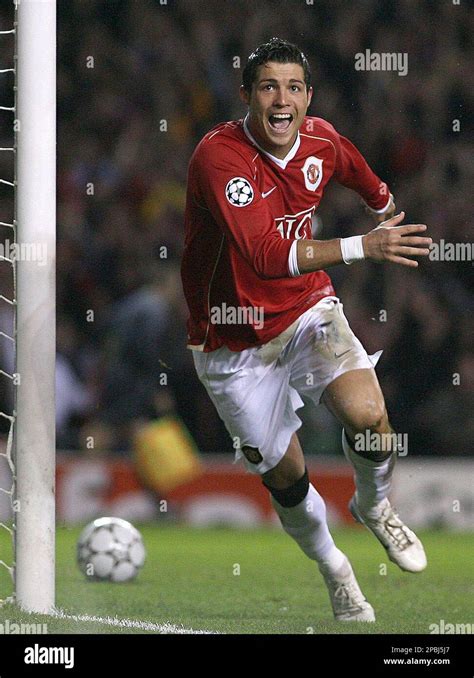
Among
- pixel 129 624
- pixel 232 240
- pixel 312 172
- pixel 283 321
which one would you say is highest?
pixel 312 172

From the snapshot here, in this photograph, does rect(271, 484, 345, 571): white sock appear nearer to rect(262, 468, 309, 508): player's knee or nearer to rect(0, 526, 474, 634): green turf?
rect(262, 468, 309, 508): player's knee

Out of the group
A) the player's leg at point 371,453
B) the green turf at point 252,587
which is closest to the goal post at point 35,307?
the green turf at point 252,587

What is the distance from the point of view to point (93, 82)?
496 inches

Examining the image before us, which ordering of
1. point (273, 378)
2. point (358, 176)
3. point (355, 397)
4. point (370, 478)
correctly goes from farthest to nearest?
point (358, 176) → point (273, 378) → point (370, 478) → point (355, 397)

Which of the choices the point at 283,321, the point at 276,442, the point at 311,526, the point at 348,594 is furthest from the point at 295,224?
the point at 348,594

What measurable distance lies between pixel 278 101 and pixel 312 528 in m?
1.87

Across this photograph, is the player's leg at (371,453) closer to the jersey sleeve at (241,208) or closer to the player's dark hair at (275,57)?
the jersey sleeve at (241,208)

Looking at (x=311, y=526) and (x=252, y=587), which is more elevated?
(x=311, y=526)

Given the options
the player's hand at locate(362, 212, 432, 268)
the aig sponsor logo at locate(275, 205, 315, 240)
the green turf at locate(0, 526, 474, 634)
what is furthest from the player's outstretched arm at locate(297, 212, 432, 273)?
the green turf at locate(0, 526, 474, 634)

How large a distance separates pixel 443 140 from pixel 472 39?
1.28 m

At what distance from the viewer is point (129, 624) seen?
18.5 ft

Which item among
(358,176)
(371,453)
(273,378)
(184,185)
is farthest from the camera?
(184,185)

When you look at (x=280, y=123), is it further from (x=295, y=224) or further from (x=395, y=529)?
(x=395, y=529)
